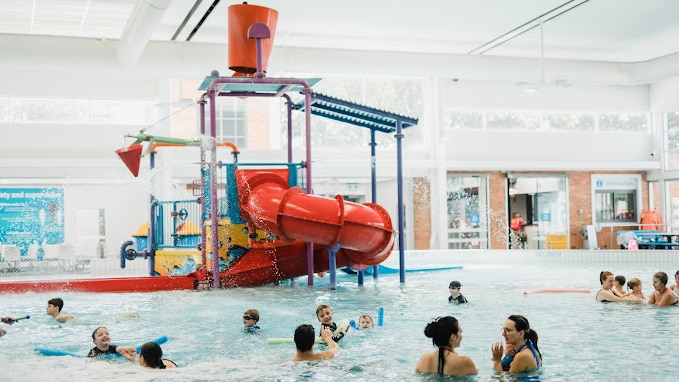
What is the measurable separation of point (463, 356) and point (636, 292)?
513cm

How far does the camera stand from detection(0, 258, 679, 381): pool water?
5.19m

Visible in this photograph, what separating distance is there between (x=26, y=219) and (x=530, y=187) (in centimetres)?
1404

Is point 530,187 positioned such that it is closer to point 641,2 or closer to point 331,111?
point 641,2

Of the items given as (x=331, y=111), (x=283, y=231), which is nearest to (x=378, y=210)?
(x=283, y=231)

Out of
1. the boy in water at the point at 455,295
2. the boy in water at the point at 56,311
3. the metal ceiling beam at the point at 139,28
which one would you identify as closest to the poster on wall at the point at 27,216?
the metal ceiling beam at the point at 139,28

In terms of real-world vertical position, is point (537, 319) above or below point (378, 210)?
below

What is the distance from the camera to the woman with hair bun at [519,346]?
4.92 metres

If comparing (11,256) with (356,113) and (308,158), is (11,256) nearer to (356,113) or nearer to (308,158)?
(308,158)

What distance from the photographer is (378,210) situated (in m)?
10.5

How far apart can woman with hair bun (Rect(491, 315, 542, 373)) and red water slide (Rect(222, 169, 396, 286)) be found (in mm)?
4608

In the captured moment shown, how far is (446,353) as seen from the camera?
4.91 metres

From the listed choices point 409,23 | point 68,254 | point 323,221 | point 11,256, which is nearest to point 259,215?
point 323,221

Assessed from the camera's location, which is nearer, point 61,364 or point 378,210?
point 61,364

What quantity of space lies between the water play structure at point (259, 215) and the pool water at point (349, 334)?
44cm
